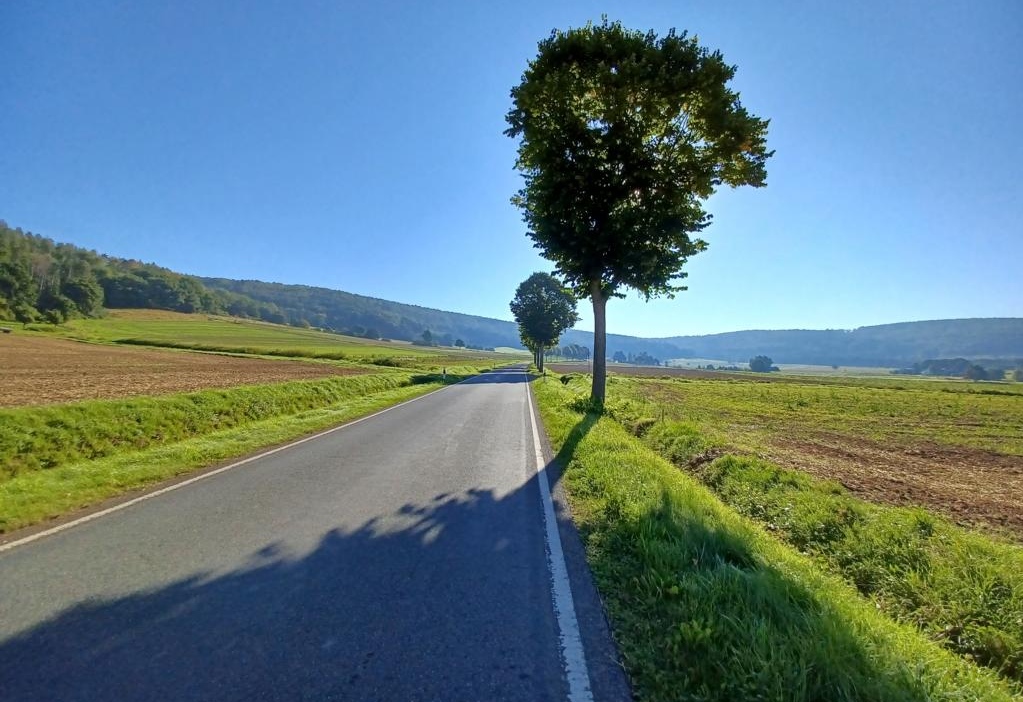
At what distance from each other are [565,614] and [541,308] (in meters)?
48.6

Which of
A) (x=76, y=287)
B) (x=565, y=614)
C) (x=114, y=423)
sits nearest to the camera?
(x=565, y=614)

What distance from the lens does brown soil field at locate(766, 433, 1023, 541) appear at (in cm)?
693

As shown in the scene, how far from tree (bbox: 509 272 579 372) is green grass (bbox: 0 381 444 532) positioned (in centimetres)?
3979

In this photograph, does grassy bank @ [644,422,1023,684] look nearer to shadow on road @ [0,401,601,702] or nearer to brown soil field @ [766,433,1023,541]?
brown soil field @ [766,433,1023,541]

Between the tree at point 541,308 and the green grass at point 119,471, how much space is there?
3979 cm

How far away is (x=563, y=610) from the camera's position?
11.8ft

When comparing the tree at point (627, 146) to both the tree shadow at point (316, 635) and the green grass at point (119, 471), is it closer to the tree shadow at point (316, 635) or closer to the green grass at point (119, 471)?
the green grass at point (119, 471)

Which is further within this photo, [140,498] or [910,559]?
[140,498]

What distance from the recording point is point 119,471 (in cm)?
752

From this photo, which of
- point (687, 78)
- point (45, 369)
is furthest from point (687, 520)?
point (45, 369)

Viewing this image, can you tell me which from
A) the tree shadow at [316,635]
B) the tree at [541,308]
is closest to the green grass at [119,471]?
the tree shadow at [316,635]

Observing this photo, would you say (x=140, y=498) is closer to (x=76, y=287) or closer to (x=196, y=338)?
(x=196, y=338)

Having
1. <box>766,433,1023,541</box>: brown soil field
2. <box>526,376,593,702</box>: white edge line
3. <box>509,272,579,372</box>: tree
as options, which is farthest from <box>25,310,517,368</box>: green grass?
<box>526,376,593,702</box>: white edge line

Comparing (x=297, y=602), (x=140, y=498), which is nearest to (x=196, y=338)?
(x=140, y=498)
